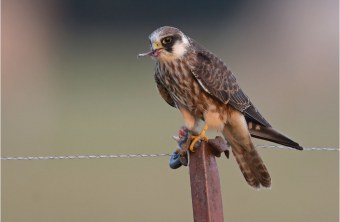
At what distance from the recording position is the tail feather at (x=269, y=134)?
379 centimetres

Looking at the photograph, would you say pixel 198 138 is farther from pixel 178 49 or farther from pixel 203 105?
pixel 178 49

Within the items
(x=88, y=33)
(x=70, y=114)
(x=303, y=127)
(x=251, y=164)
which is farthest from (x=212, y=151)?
(x=88, y=33)

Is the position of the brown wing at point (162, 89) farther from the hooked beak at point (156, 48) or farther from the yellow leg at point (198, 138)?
the yellow leg at point (198, 138)

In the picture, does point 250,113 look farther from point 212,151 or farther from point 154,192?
point 154,192

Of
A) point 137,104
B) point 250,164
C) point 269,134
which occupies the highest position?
point 137,104

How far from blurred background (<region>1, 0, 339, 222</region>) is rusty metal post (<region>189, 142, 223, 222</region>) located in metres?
2.72

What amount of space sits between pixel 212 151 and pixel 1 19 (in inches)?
551

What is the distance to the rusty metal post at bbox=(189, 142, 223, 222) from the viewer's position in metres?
3.22

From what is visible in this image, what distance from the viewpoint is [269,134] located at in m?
3.93

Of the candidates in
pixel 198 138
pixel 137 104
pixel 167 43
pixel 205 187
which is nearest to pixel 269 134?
pixel 198 138

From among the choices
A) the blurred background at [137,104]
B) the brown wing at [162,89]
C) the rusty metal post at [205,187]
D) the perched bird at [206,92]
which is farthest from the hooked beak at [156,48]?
the blurred background at [137,104]

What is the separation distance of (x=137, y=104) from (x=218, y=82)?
7784 mm

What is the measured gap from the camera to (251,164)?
3.92 m

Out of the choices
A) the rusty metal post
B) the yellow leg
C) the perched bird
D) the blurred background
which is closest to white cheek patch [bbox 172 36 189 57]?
the perched bird
